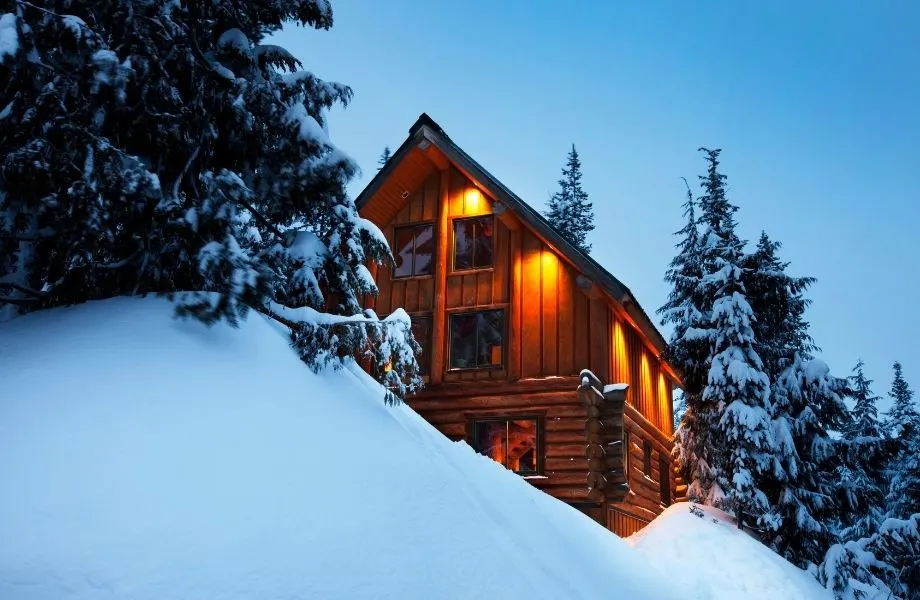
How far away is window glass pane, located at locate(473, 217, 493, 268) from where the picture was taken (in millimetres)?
18214

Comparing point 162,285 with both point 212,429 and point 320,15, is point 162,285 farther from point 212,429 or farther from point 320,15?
point 320,15

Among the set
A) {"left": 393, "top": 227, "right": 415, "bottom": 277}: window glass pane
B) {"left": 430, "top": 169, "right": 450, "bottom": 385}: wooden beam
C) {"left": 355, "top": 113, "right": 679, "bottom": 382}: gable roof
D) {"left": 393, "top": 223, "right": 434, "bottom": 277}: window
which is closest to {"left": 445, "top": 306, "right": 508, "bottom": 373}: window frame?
{"left": 430, "top": 169, "right": 450, "bottom": 385}: wooden beam

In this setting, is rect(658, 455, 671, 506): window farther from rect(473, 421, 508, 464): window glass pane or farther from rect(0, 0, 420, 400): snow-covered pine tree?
rect(0, 0, 420, 400): snow-covered pine tree

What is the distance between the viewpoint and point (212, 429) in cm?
541

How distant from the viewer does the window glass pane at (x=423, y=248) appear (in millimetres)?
18812

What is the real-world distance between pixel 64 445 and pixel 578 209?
33.3 m

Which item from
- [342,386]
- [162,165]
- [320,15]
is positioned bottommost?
[342,386]

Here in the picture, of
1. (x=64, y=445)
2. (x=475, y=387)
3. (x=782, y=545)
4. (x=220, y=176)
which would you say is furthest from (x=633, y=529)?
(x=64, y=445)

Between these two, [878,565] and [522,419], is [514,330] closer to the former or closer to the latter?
[522,419]

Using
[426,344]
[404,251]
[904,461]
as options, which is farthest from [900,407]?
[404,251]

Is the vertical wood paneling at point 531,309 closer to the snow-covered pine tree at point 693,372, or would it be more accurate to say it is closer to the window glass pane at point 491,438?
the window glass pane at point 491,438

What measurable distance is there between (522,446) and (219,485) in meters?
12.2

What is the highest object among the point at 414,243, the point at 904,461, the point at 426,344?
the point at 414,243

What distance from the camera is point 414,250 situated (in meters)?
19.1
